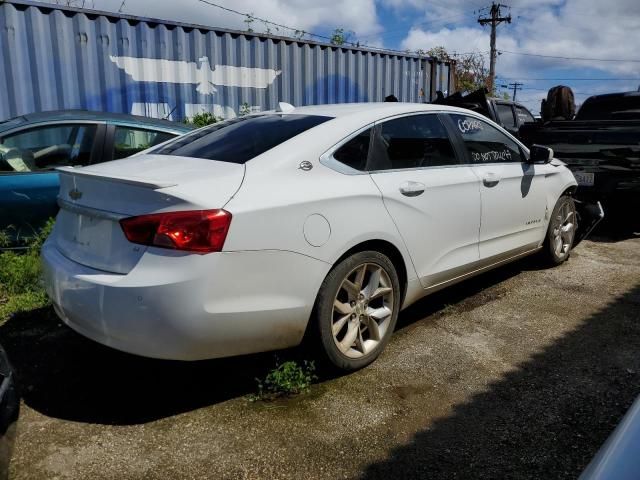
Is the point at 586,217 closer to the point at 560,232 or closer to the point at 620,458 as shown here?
the point at 560,232

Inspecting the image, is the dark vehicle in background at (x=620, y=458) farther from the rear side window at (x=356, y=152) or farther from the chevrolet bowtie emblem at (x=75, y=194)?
the chevrolet bowtie emblem at (x=75, y=194)

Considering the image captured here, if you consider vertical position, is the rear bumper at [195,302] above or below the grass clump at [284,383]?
above

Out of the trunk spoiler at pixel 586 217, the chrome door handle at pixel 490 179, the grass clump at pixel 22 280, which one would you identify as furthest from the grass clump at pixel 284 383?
the trunk spoiler at pixel 586 217

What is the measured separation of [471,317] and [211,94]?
6.15 meters

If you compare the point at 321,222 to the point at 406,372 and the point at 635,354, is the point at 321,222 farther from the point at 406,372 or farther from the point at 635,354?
the point at 635,354

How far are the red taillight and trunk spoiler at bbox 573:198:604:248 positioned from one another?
4.46 meters

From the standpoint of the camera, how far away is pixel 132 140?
527 centimetres

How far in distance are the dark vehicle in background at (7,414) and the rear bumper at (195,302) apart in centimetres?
53

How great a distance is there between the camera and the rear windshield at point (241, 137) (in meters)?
3.11

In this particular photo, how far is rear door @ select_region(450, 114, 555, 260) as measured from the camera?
4109 mm

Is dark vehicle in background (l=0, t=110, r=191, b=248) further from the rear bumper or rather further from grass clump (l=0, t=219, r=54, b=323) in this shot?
the rear bumper

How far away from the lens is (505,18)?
3672 cm

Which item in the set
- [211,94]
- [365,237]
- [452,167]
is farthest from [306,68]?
[365,237]

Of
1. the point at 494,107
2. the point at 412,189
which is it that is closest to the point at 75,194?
the point at 412,189
